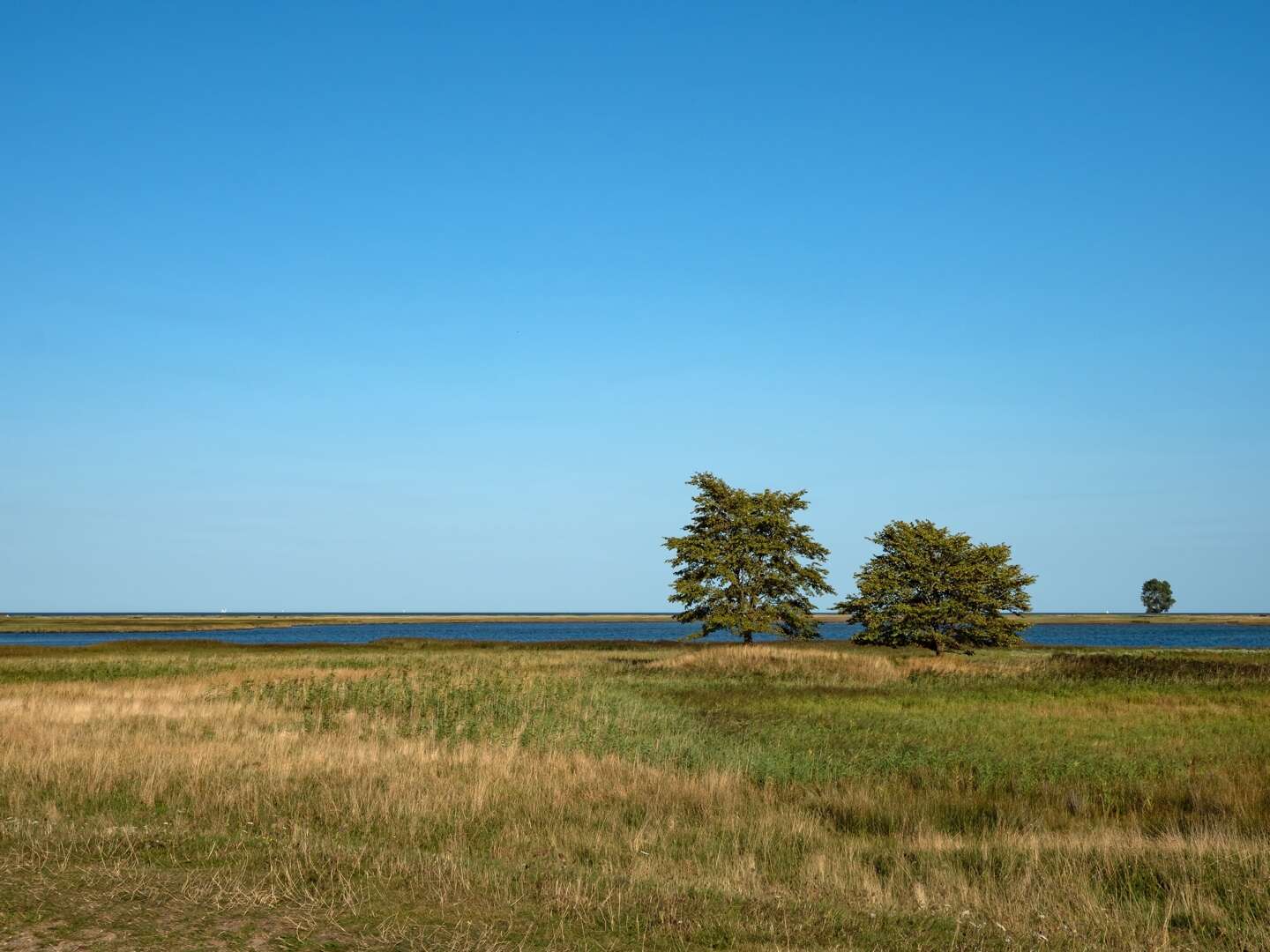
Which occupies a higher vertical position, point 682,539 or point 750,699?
point 682,539

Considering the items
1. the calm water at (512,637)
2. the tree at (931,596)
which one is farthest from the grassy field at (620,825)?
the calm water at (512,637)

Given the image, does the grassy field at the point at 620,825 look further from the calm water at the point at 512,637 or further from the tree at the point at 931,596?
the calm water at the point at 512,637

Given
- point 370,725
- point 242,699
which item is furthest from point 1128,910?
point 242,699

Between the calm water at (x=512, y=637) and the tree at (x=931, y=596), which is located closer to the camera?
the tree at (x=931, y=596)

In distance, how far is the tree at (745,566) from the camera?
59.5m

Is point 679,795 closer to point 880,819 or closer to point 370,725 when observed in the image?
point 880,819

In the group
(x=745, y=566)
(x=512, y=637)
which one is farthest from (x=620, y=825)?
(x=512, y=637)

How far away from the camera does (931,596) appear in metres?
58.0

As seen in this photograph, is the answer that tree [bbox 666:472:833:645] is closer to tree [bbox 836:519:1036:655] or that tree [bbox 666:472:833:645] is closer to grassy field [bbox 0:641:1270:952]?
tree [bbox 836:519:1036:655]

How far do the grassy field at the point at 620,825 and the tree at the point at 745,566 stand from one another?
2922 centimetres

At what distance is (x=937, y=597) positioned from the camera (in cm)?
5831

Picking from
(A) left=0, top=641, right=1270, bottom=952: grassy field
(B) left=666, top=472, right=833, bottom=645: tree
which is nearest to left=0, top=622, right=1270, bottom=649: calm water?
(B) left=666, top=472, right=833, bottom=645: tree

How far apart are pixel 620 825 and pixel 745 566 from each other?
47.3 meters

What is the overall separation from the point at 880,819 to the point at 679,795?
3.21 m
